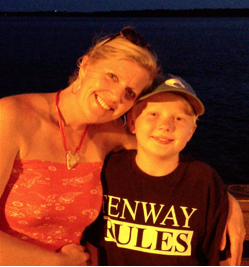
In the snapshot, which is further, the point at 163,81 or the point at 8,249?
the point at 163,81

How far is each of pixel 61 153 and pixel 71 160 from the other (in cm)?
8

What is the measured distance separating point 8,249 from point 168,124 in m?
1.20

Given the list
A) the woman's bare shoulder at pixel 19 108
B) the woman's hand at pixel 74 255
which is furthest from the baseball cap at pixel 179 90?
the woman's hand at pixel 74 255

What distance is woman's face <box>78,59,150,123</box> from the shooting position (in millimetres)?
2342

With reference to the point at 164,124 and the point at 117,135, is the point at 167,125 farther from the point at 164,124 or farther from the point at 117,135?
the point at 117,135

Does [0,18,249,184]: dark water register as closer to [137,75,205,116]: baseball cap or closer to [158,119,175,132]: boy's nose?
[137,75,205,116]: baseball cap

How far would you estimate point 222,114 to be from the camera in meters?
18.5

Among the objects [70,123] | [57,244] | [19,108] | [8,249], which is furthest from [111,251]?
[19,108]

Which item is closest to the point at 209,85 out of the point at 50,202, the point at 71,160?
the point at 71,160

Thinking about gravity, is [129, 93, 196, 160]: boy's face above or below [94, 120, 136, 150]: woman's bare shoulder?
above

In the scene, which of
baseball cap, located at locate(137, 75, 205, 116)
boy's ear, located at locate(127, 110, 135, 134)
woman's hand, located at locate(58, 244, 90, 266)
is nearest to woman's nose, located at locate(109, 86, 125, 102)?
baseball cap, located at locate(137, 75, 205, 116)

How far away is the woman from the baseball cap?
3.9 inches

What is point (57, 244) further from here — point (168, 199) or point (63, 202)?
point (168, 199)

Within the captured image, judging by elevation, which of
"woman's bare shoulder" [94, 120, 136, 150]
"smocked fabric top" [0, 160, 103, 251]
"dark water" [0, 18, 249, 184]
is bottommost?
"dark water" [0, 18, 249, 184]
